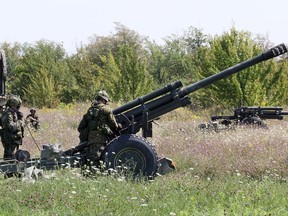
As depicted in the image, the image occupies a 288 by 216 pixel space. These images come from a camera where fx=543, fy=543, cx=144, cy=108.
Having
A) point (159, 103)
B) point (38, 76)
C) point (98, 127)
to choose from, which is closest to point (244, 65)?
point (159, 103)

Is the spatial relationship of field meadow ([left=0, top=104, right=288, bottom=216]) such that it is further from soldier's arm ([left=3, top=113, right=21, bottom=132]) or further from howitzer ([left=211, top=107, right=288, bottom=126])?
howitzer ([left=211, top=107, right=288, bottom=126])

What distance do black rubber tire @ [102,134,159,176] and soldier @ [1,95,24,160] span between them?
7.47ft

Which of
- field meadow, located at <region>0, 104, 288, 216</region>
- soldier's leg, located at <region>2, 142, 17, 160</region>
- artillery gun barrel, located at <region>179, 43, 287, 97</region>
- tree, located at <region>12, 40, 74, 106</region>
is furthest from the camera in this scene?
tree, located at <region>12, 40, 74, 106</region>

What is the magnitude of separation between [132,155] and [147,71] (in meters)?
29.7

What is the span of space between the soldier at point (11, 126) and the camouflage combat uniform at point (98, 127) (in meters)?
1.81

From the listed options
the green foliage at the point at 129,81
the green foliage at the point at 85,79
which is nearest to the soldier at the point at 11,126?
the green foliage at the point at 129,81

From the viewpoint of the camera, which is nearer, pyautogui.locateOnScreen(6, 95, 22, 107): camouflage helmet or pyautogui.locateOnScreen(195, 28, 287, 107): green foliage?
pyautogui.locateOnScreen(6, 95, 22, 107): camouflage helmet

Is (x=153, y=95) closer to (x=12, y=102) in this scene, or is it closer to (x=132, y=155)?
(x=132, y=155)

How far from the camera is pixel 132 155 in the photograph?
29.8 ft

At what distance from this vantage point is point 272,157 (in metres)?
10.1

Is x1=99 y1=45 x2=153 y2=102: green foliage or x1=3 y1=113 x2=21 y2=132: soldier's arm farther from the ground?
x1=99 y1=45 x2=153 y2=102: green foliage

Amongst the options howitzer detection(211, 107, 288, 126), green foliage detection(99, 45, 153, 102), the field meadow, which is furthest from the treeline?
the field meadow

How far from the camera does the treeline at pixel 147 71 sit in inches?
939

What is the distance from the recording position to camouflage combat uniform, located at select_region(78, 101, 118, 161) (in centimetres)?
920
